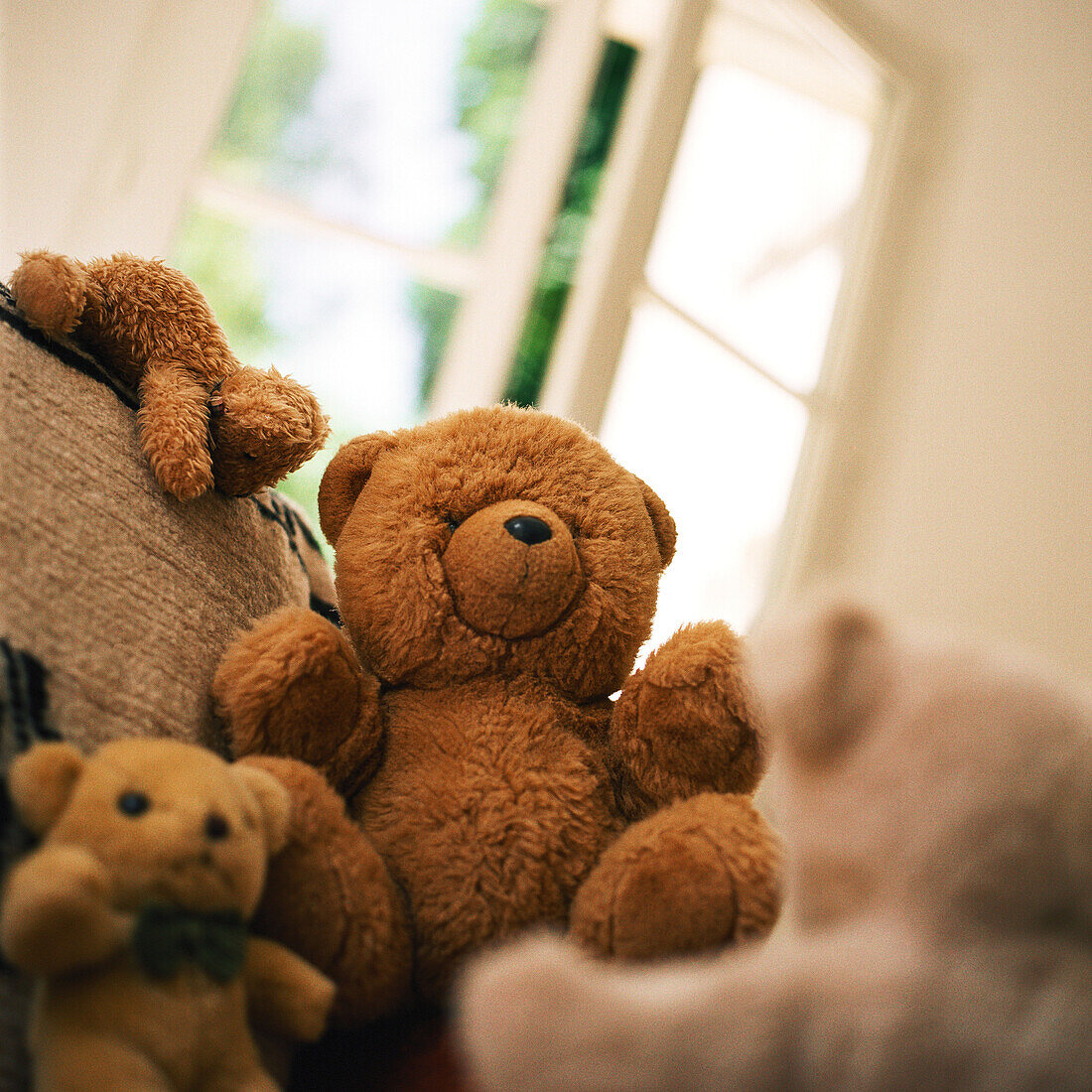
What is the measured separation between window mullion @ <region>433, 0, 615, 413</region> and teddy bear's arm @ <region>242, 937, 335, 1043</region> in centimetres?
130

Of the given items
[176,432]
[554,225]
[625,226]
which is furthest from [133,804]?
[554,225]

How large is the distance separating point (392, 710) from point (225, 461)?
0.19 metres

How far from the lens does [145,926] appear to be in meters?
0.34

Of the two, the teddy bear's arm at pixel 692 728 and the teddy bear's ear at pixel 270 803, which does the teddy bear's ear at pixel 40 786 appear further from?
the teddy bear's arm at pixel 692 728

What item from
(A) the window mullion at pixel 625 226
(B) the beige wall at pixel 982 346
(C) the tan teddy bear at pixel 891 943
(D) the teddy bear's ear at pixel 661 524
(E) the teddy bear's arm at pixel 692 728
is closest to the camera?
(C) the tan teddy bear at pixel 891 943

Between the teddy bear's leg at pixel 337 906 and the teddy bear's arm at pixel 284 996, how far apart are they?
0.09 feet

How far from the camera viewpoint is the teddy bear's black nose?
1.77 feet

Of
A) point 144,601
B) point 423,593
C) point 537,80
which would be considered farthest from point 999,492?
point 144,601

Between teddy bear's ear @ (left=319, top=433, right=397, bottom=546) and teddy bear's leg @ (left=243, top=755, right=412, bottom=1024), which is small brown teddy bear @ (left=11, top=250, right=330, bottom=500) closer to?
teddy bear's ear @ (left=319, top=433, right=397, bottom=546)

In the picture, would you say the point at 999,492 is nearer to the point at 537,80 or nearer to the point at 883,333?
Result: the point at 883,333

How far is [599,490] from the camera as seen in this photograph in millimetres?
607

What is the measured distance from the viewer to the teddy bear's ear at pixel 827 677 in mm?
368

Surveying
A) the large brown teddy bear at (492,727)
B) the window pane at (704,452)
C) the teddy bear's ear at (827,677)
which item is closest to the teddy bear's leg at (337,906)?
the large brown teddy bear at (492,727)

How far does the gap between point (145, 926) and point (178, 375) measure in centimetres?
36
